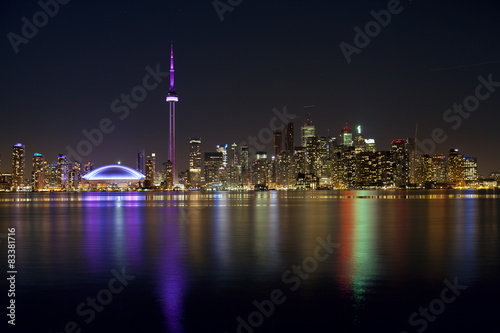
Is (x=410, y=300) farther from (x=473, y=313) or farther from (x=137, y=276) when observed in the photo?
(x=137, y=276)

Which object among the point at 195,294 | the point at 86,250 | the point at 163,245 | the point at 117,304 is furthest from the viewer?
the point at 163,245

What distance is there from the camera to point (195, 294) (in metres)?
14.6

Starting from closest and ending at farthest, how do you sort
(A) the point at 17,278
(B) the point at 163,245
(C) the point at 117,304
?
(C) the point at 117,304
(A) the point at 17,278
(B) the point at 163,245

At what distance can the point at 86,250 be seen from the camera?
2525 centimetres

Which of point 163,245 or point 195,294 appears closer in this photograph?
point 195,294

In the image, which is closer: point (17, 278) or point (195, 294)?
point (195, 294)

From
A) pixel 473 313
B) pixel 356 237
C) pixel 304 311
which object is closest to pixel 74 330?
pixel 304 311

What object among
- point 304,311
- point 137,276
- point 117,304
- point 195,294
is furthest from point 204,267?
point 304,311

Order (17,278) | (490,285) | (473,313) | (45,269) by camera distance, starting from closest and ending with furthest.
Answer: (473,313) → (490,285) → (17,278) → (45,269)

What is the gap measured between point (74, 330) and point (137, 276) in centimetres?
621

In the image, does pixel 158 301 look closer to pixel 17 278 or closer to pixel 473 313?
pixel 17 278

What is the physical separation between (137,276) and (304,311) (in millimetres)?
7317

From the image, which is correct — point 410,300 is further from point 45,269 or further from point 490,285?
point 45,269

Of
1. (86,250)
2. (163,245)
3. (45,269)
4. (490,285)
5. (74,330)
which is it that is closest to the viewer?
(74,330)
